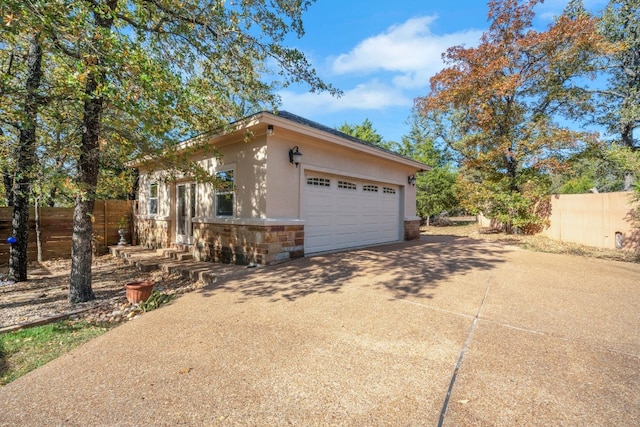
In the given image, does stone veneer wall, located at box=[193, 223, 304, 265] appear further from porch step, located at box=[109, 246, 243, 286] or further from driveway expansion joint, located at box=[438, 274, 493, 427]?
driveway expansion joint, located at box=[438, 274, 493, 427]

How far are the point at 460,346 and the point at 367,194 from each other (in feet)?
22.2

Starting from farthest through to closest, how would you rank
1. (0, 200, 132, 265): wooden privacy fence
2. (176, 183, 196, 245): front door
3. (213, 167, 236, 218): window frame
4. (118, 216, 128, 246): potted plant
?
(118, 216, 128, 246): potted plant
(176, 183, 196, 245): front door
(0, 200, 132, 265): wooden privacy fence
(213, 167, 236, 218): window frame

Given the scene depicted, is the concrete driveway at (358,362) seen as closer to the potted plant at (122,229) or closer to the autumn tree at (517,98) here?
the potted plant at (122,229)

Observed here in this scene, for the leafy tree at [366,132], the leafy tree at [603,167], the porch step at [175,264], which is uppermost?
the leafy tree at [366,132]

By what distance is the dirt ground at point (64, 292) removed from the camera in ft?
14.9

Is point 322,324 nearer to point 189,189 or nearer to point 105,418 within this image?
point 105,418

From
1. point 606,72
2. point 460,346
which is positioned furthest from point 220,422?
point 606,72

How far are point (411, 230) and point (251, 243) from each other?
6.86 m

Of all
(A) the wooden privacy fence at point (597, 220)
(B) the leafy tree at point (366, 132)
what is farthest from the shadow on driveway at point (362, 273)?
(B) the leafy tree at point (366, 132)

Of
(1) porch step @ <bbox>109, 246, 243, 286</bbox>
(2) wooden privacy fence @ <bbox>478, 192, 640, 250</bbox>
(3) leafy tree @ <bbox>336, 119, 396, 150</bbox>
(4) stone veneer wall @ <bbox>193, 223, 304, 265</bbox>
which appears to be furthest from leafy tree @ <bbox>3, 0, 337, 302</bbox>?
(3) leafy tree @ <bbox>336, 119, 396, 150</bbox>

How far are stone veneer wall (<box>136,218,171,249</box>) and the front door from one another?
527mm

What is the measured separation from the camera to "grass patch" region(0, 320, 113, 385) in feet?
9.68

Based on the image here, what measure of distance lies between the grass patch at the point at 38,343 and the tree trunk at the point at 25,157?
2239 millimetres

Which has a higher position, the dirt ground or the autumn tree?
the autumn tree
